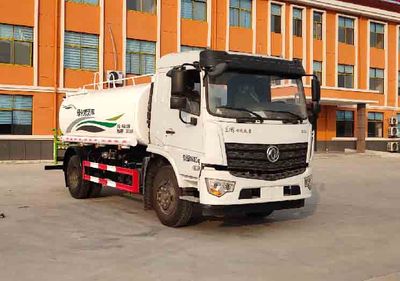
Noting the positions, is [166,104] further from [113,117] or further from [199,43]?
[199,43]

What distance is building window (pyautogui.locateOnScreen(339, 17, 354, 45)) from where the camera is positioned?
37.9 meters

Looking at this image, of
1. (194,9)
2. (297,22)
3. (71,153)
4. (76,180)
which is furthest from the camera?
(297,22)

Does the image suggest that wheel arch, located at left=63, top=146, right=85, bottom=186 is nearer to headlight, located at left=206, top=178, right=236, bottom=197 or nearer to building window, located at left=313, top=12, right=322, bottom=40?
headlight, located at left=206, top=178, right=236, bottom=197

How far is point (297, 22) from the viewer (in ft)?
117

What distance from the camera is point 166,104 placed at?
28.1 feet

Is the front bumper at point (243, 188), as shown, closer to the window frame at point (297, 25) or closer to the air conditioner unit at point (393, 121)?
the window frame at point (297, 25)

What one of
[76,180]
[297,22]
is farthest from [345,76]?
[76,180]

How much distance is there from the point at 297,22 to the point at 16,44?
Answer: 1921 cm

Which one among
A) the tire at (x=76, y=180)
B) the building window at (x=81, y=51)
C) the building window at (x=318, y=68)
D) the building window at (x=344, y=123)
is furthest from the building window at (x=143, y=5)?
the tire at (x=76, y=180)

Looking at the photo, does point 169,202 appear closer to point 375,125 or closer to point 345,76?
point 345,76

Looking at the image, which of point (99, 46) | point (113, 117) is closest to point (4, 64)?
point (99, 46)

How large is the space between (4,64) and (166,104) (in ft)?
61.0

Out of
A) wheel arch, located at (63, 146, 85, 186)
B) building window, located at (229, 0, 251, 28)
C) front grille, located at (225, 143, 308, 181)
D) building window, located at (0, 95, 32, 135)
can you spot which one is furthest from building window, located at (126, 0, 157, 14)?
front grille, located at (225, 143, 308, 181)

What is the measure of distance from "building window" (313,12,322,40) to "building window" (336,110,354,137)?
554 cm
